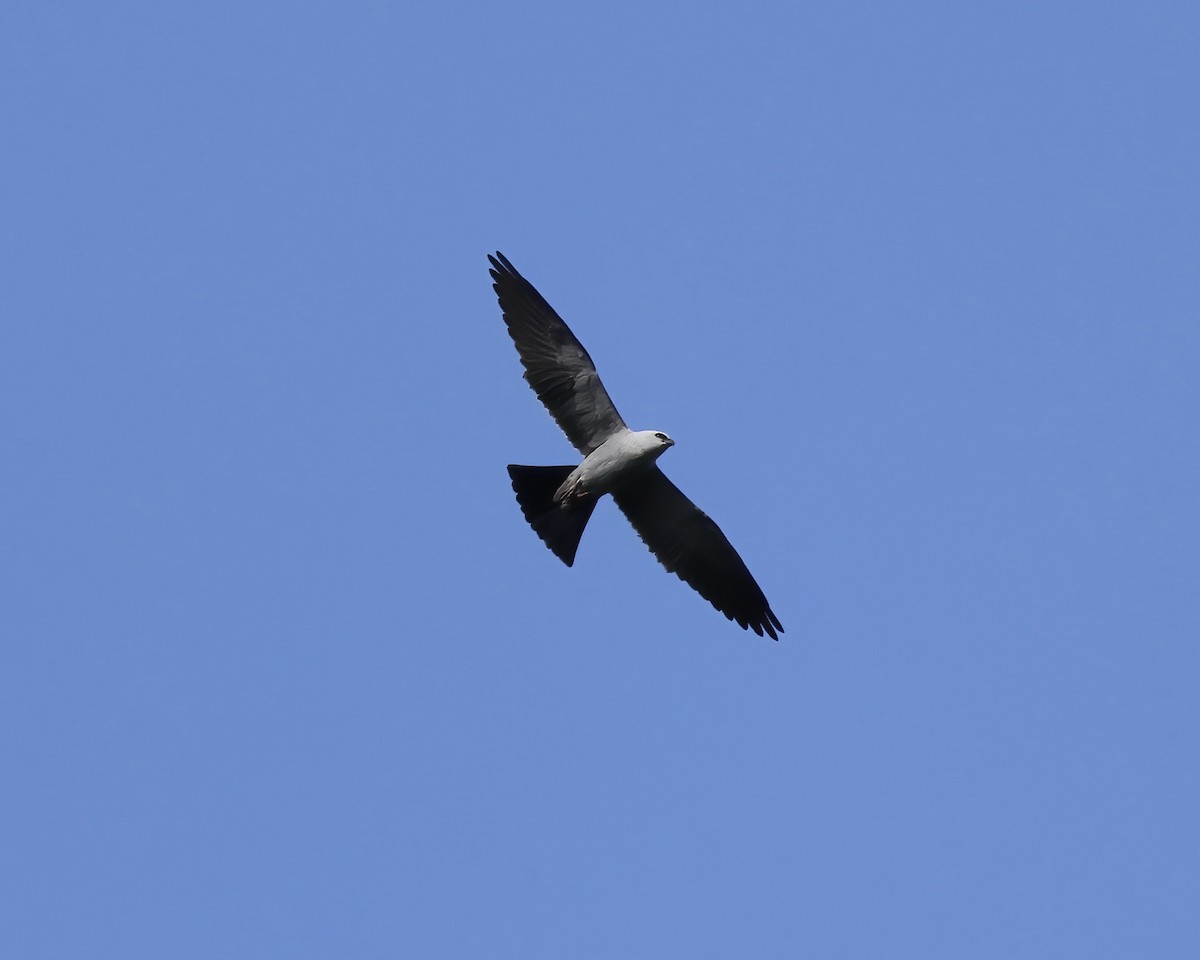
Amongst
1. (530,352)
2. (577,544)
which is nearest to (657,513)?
(577,544)

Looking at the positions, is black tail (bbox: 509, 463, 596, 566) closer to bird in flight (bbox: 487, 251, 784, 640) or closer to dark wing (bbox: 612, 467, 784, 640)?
bird in flight (bbox: 487, 251, 784, 640)

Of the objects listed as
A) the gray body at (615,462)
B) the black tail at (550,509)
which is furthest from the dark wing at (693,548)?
the black tail at (550,509)

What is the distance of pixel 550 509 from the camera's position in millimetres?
19156

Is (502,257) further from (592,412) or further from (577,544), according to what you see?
(577,544)

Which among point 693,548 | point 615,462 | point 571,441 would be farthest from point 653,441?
point 693,548

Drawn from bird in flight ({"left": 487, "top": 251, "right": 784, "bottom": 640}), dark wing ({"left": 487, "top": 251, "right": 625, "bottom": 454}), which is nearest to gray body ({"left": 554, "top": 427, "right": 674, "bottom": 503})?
bird in flight ({"left": 487, "top": 251, "right": 784, "bottom": 640})

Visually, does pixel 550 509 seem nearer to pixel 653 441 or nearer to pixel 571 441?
pixel 571 441

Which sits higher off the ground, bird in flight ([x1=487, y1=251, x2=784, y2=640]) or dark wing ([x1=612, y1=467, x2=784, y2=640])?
bird in flight ([x1=487, y1=251, x2=784, y2=640])

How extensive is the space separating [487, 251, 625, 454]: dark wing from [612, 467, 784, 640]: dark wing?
2.64ft

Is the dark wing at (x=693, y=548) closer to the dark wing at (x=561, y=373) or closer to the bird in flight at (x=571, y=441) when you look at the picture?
the bird in flight at (x=571, y=441)

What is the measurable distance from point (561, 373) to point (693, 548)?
2755 millimetres

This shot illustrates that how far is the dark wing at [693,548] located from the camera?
19.5m

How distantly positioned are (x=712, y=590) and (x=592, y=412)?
2.81 meters

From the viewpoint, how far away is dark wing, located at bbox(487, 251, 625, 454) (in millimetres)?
19016
